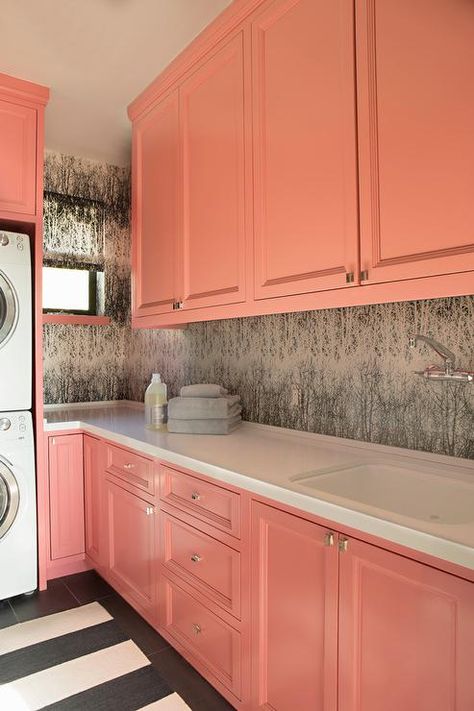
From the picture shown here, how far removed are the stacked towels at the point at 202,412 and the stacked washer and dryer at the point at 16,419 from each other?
31.6 inches

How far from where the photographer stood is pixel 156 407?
7.82ft

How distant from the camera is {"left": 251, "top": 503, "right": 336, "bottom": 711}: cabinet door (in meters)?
1.23

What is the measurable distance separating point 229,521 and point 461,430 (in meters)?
0.79

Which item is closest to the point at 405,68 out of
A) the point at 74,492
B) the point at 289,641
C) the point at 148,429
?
the point at 289,641

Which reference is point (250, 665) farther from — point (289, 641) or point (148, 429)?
point (148, 429)

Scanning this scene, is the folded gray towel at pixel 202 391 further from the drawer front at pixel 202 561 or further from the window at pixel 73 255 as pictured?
the window at pixel 73 255

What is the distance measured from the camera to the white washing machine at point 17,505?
7.96 ft

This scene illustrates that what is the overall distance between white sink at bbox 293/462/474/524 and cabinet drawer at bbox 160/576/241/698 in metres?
0.57

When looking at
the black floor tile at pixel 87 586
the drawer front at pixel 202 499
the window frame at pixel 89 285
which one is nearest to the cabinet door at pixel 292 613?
the drawer front at pixel 202 499

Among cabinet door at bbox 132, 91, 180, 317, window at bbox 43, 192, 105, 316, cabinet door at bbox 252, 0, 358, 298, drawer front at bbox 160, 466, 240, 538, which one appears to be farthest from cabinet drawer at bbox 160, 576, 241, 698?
window at bbox 43, 192, 105, 316

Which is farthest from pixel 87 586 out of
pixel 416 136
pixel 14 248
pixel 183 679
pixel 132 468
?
pixel 416 136

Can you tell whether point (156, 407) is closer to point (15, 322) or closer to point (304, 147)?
point (15, 322)

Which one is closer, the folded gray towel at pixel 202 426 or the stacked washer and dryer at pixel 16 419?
the folded gray towel at pixel 202 426

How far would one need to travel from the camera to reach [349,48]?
147 cm
